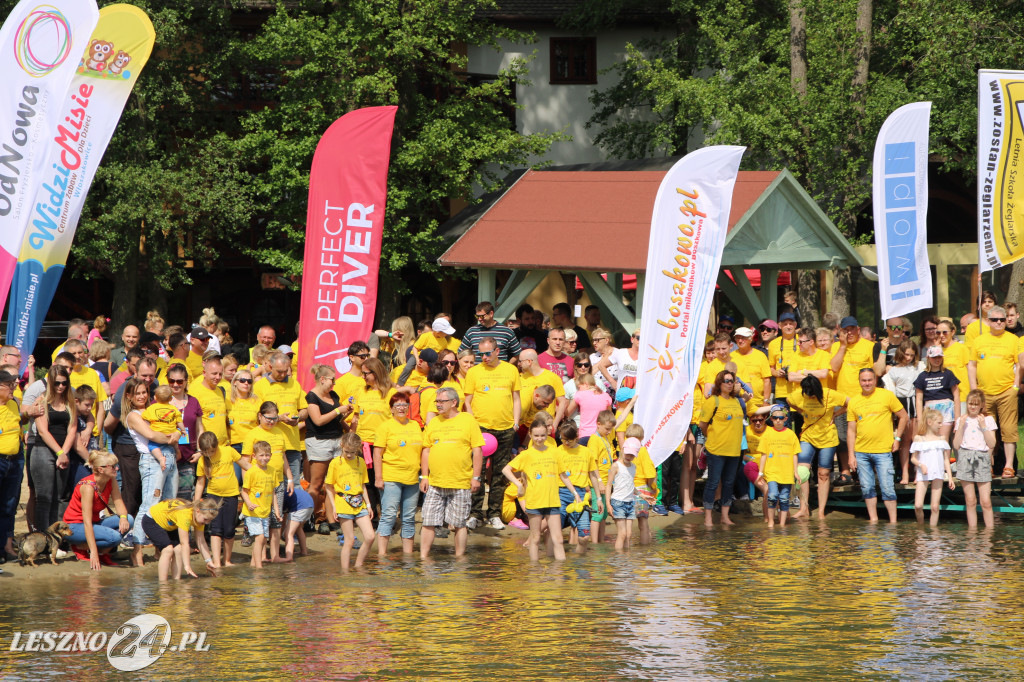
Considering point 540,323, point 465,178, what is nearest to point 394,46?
point 465,178

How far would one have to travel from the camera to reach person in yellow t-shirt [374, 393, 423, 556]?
13758 millimetres

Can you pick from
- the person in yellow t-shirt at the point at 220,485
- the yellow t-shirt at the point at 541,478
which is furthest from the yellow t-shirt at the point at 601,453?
the person in yellow t-shirt at the point at 220,485

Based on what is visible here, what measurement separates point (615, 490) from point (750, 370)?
326 centimetres

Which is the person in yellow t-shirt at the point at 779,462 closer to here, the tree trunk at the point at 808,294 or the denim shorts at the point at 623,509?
the denim shorts at the point at 623,509

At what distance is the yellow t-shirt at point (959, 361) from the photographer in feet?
55.9

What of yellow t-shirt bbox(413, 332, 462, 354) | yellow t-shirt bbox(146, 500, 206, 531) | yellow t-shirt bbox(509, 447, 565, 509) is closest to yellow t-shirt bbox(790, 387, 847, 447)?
yellow t-shirt bbox(509, 447, 565, 509)

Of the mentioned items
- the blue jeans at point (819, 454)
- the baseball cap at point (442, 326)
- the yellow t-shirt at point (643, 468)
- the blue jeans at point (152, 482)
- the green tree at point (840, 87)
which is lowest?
the blue jeans at point (152, 482)

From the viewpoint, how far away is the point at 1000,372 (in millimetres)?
16828

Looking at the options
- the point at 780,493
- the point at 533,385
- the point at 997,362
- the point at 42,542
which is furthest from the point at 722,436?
the point at 42,542

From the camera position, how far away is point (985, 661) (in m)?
9.39

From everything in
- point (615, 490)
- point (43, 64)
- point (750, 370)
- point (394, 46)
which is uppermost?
point (394, 46)

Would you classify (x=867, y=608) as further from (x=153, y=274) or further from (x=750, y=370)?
(x=153, y=274)

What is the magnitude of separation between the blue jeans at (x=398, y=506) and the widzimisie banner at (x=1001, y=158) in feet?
26.4

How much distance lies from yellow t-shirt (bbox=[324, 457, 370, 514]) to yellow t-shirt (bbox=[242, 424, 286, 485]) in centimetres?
51
